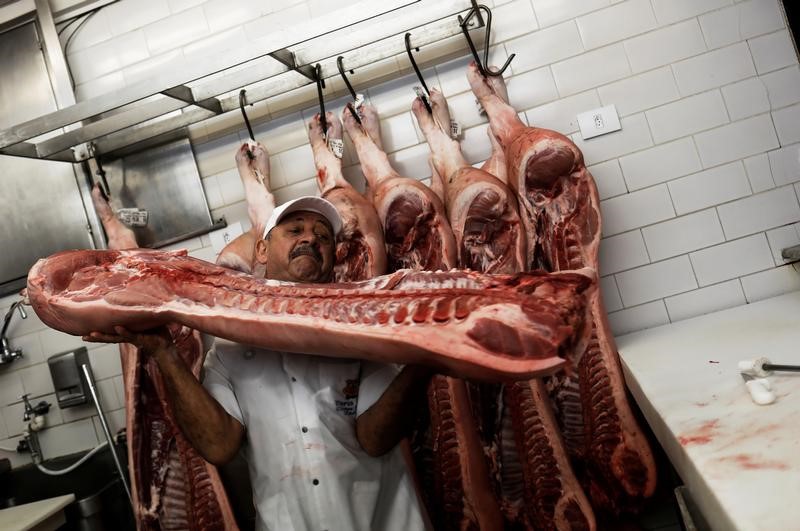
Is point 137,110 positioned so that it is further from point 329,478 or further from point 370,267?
point 329,478

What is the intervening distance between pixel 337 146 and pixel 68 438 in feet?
7.11

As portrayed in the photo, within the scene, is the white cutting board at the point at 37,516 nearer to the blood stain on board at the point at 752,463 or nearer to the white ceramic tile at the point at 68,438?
the white ceramic tile at the point at 68,438

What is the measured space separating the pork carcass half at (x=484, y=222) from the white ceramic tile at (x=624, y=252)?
0.57m

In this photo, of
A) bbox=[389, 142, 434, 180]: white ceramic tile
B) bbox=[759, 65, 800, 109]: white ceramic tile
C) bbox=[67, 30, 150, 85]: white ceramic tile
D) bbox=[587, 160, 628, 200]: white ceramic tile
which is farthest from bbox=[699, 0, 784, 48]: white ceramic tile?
bbox=[67, 30, 150, 85]: white ceramic tile

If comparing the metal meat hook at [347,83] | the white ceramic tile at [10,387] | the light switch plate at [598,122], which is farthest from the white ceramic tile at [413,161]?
the white ceramic tile at [10,387]

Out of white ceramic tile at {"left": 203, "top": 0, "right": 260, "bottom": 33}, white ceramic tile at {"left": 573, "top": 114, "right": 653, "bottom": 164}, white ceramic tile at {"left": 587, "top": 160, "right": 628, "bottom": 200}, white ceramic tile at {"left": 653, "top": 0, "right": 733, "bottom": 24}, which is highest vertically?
white ceramic tile at {"left": 203, "top": 0, "right": 260, "bottom": 33}

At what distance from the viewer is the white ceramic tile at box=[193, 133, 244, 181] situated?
3059mm

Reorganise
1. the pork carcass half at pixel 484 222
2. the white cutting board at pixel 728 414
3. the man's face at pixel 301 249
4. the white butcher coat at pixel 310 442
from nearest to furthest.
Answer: the white cutting board at pixel 728 414 → the white butcher coat at pixel 310 442 → the man's face at pixel 301 249 → the pork carcass half at pixel 484 222

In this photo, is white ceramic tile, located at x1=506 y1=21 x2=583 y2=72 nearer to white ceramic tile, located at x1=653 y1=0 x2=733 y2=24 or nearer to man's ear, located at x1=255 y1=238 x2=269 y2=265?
white ceramic tile, located at x1=653 y1=0 x2=733 y2=24

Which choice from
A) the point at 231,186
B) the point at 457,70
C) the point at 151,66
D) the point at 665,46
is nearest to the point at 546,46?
the point at 457,70

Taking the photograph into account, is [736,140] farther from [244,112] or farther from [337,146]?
[244,112]

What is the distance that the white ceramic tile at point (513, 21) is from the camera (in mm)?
2795

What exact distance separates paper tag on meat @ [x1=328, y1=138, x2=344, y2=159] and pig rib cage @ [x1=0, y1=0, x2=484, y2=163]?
1.05ft

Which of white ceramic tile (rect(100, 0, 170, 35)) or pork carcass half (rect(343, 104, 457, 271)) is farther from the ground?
white ceramic tile (rect(100, 0, 170, 35))
